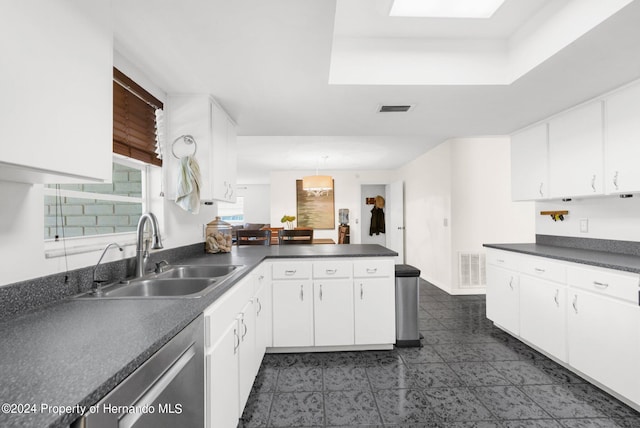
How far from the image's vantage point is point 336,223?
739 centimetres

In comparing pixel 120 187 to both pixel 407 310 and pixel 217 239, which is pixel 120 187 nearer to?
pixel 217 239

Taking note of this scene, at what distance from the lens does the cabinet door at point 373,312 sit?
2625mm

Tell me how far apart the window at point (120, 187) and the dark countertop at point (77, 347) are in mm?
430

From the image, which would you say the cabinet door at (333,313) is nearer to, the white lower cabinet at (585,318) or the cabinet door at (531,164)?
the white lower cabinet at (585,318)

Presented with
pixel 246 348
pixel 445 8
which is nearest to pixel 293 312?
pixel 246 348

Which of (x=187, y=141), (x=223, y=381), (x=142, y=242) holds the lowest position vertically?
(x=223, y=381)

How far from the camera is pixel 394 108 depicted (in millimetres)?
2588

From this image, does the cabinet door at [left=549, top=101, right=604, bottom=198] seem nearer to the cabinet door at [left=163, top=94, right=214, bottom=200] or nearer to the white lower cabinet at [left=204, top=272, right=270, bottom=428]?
the white lower cabinet at [left=204, top=272, right=270, bottom=428]

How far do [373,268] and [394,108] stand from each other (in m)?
1.42

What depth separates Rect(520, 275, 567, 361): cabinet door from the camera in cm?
226

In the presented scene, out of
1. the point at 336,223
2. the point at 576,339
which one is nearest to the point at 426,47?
the point at 576,339

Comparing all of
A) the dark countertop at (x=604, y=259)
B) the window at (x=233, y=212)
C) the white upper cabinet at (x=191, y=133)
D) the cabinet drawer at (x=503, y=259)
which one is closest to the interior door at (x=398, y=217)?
the cabinet drawer at (x=503, y=259)

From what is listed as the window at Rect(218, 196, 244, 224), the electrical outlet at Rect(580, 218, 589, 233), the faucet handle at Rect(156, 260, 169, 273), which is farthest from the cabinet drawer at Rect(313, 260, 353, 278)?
the window at Rect(218, 196, 244, 224)

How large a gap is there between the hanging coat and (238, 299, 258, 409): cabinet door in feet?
20.3
